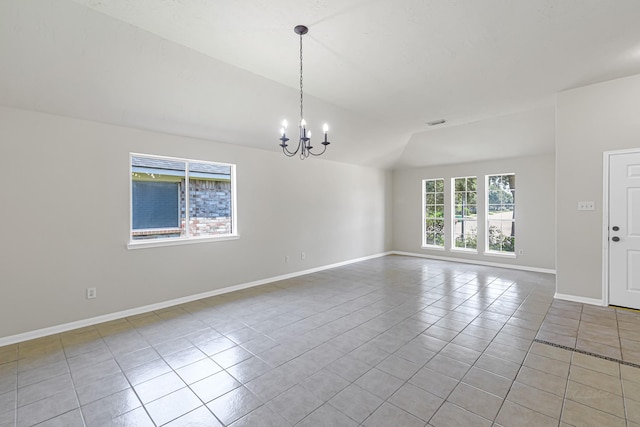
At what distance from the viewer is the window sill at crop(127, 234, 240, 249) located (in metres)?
3.85

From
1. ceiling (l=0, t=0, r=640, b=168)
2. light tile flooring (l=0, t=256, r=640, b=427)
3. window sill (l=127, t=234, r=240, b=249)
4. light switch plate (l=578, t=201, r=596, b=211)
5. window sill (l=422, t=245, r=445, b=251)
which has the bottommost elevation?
light tile flooring (l=0, t=256, r=640, b=427)

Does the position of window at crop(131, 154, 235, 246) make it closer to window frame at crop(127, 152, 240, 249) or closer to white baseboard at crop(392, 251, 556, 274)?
window frame at crop(127, 152, 240, 249)

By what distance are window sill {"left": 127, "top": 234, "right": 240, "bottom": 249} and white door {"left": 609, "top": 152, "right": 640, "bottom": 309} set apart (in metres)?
5.35

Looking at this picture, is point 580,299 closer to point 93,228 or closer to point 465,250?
point 465,250

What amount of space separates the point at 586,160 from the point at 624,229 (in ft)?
3.28

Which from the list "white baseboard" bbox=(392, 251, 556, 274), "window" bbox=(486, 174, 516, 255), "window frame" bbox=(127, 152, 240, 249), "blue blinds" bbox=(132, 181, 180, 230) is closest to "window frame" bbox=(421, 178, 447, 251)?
"white baseboard" bbox=(392, 251, 556, 274)

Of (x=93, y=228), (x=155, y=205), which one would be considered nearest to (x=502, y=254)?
(x=155, y=205)

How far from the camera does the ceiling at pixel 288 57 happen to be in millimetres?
2361

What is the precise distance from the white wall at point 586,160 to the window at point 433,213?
11.4 feet

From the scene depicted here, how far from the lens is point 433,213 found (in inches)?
309

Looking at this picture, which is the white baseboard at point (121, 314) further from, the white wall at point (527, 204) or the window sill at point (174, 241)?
the white wall at point (527, 204)

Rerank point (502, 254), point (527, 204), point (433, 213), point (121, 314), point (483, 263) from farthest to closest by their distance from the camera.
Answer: point (433, 213) → point (483, 263) → point (502, 254) → point (527, 204) → point (121, 314)

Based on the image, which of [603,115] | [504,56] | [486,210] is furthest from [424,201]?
[504,56]

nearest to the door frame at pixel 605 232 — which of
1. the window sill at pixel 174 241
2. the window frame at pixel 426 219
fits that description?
the window frame at pixel 426 219
